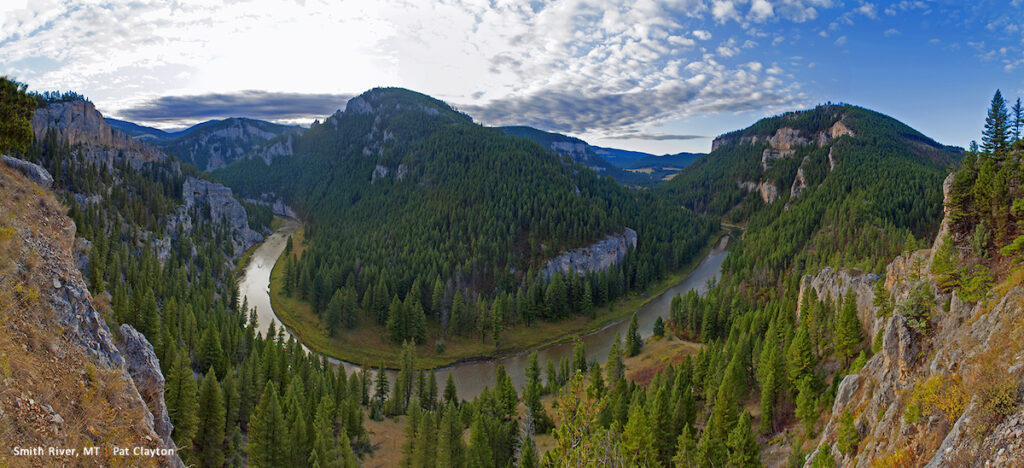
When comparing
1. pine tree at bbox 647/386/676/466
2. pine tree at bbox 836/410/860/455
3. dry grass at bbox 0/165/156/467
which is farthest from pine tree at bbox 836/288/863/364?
dry grass at bbox 0/165/156/467

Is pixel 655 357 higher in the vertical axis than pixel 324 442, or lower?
lower

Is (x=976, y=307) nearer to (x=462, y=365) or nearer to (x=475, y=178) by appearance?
(x=462, y=365)

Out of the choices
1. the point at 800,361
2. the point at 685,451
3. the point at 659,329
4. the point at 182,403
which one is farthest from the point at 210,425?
the point at 659,329

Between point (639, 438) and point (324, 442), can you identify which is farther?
point (324, 442)

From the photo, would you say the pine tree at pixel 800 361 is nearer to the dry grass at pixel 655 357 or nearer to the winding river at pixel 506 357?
the dry grass at pixel 655 357

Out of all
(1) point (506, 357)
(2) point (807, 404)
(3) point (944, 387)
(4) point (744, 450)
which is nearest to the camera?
(3) point (944, 387)

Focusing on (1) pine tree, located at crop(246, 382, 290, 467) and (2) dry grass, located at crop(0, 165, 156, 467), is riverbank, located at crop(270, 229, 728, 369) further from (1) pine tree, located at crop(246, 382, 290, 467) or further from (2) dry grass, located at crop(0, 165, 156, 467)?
(2) dry grass, located at crop(0, 165, 156, 467)

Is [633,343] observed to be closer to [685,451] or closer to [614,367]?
[614,367]
